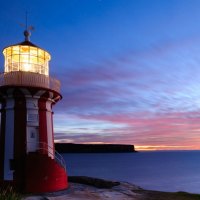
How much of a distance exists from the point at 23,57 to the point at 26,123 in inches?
125

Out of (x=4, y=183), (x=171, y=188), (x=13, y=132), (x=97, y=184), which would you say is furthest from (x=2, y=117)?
(x=171, y=188)

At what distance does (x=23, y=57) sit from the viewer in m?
15.2

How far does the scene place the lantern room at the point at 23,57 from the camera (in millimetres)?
15055

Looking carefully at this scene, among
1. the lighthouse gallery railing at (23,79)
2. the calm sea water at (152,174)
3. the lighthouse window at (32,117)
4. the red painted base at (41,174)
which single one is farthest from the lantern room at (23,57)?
the calm sea water at (152,174)

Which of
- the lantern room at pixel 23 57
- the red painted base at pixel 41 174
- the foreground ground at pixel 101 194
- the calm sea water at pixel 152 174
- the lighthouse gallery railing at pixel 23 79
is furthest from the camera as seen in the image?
the calm sea water at pixel 152 174

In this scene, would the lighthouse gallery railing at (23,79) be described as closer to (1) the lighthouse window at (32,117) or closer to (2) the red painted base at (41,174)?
(1) the lighthouse window at (32,117)

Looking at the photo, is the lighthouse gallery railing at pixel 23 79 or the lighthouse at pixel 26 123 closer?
the lighthouse at pixel 26 123

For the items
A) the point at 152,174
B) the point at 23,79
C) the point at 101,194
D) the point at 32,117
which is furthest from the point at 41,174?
the point at 152,174

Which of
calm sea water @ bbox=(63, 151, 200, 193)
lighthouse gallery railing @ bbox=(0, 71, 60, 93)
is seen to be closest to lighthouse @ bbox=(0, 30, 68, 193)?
lighthouse gallery railing @ bbox=(0, 71, 60, 93)

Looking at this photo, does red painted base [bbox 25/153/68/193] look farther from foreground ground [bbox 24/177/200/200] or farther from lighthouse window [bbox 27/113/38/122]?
lighthouse window [bbox 27/113/38/122]

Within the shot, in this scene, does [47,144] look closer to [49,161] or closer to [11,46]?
[49,161]

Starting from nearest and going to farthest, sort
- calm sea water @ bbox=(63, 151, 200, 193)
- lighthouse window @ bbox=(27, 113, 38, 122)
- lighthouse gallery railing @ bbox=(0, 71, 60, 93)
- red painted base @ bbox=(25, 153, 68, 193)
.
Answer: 1. red painted base @ bbox=(25, 153, 68, 193)
2. lighthouse gallery railing @ bbox=(0, 71, 60, 93)
3. lighthouse window @ bbox=(27, 113, 38, 122)
4. calm sea water @ bbox=(63, 151, 200, 193)

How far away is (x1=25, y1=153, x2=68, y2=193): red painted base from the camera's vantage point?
14.4 meters

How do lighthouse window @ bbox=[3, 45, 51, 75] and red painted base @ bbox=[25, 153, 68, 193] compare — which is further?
lighthouse window @ bbox=[3, 45, 51, 75]
